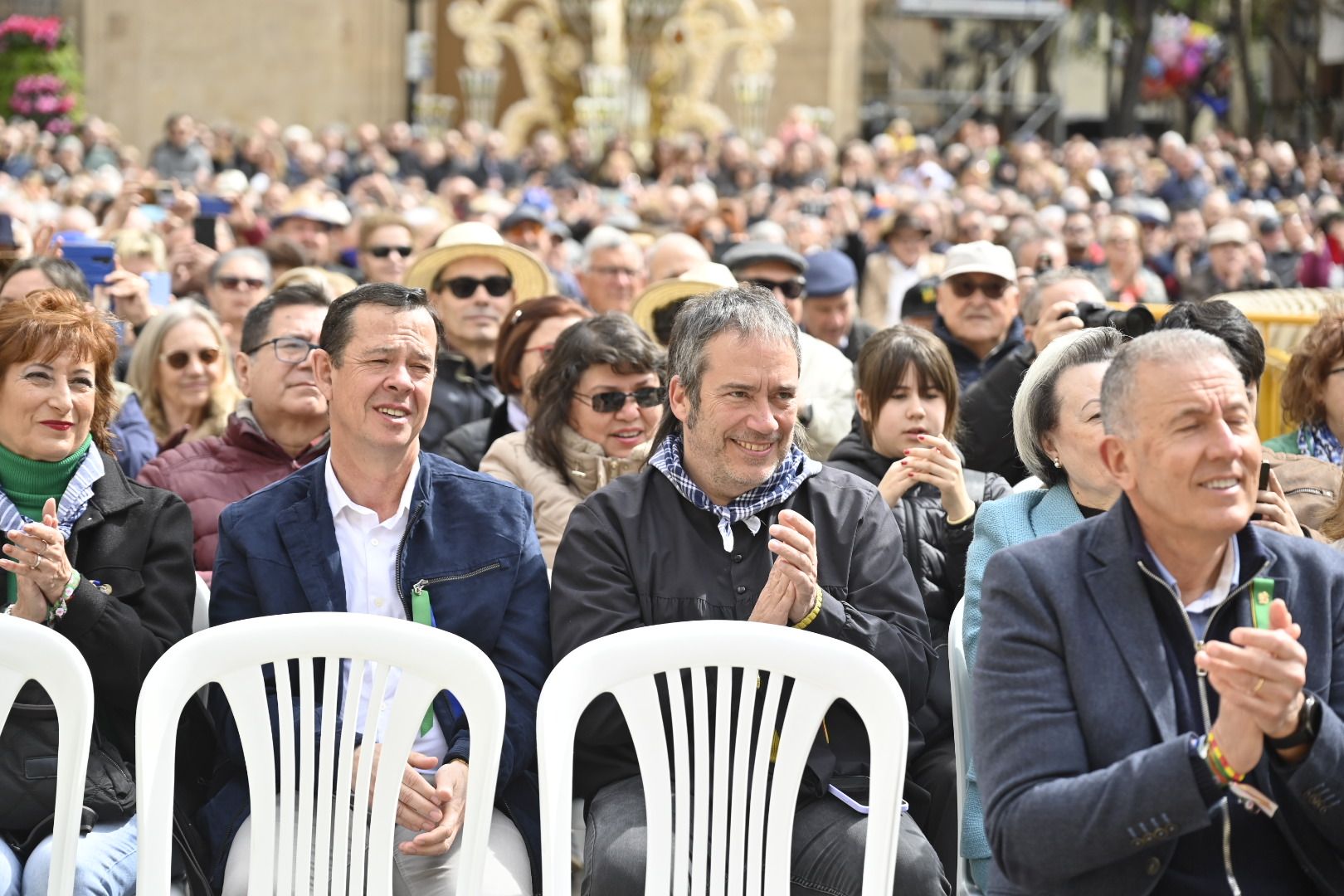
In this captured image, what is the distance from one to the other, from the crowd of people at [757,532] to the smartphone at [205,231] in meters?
3.13

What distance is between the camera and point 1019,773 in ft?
9.58

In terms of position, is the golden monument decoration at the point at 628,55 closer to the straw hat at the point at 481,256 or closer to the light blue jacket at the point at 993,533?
the straw hat at the point at 481,256

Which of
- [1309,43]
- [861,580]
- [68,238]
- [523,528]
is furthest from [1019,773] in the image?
[1309,43]

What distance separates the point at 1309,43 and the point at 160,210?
28958 millimetres

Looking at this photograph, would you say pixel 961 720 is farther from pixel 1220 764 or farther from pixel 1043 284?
pixel 1043 284

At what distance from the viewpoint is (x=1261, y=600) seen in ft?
9.29

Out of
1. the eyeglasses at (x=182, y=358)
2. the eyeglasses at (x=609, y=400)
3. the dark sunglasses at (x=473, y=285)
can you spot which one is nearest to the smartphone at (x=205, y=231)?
the dark sunglasses at (x=473, y=285)

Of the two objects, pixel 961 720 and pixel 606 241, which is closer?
pixel 961 720

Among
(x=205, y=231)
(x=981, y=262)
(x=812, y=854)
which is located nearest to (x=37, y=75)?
(x=205, y=231)

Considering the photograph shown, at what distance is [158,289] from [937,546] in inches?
189

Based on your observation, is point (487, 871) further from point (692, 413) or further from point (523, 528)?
point (692, 413)

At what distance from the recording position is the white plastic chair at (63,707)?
10.8 feet

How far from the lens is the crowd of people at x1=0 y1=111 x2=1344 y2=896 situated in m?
2.94

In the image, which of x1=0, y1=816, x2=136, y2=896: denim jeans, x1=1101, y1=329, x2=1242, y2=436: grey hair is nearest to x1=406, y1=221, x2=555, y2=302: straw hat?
x1=0, y1=816, x2=136, y2=896: denim jeans
